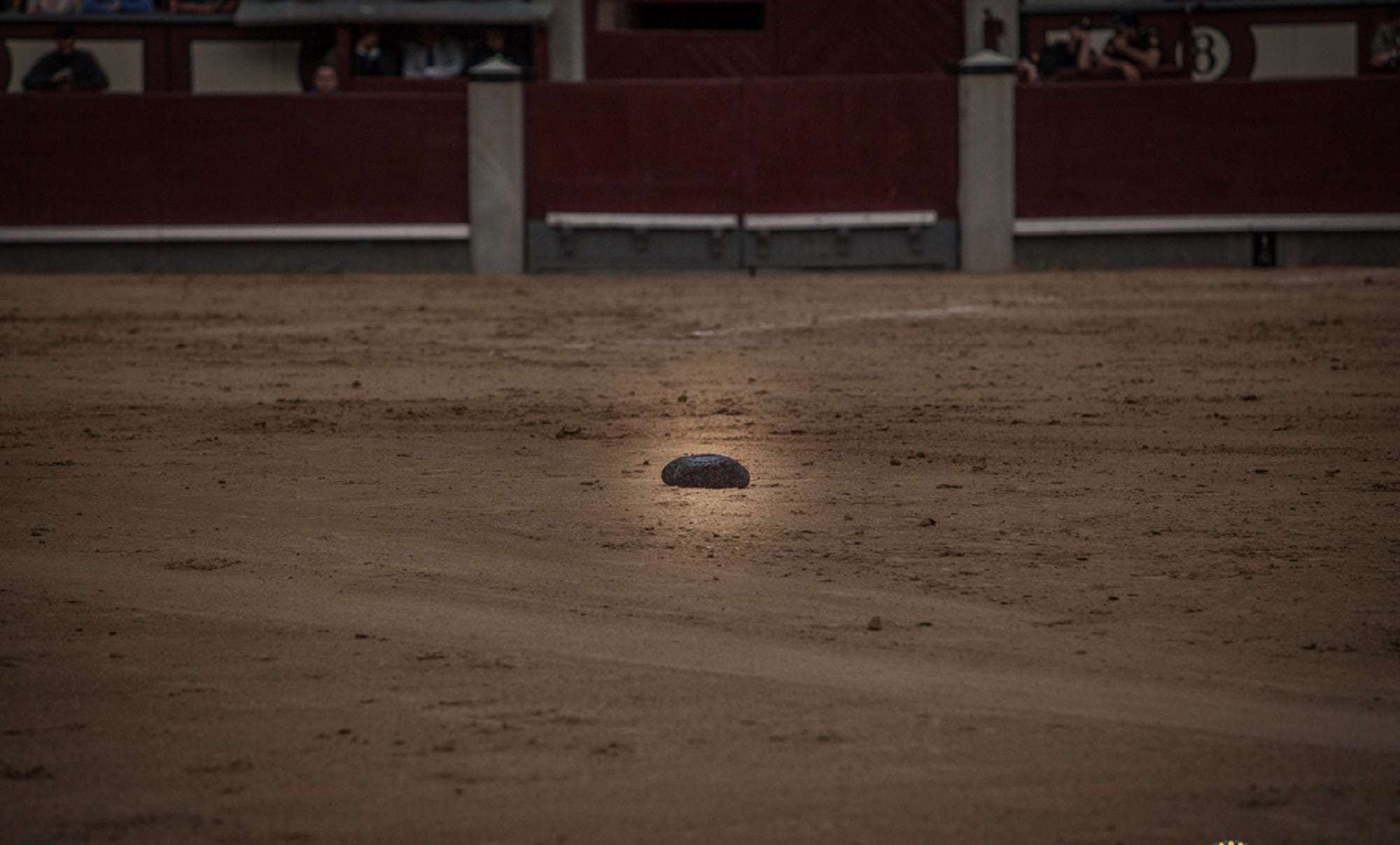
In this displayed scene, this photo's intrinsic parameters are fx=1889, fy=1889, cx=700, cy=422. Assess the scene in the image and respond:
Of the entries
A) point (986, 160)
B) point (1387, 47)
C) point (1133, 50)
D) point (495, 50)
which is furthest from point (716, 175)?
point (1387, 47)

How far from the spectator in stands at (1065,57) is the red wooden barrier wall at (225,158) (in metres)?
5.51

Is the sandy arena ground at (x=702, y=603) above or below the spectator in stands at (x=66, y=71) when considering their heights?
below

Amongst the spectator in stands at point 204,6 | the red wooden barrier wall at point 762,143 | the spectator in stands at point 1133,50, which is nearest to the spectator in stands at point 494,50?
the red wooden barrier wall at point 762,143

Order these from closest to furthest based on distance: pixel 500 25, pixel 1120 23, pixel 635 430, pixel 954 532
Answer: pixel 954 532, pixel 635 430, pixel 1120 23, pixel 500 25

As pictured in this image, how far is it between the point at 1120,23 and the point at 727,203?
454 cm

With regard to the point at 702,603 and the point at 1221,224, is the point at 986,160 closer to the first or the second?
the point at 1221,224

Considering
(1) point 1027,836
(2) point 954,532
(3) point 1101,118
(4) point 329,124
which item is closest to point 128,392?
(2) point 954,532

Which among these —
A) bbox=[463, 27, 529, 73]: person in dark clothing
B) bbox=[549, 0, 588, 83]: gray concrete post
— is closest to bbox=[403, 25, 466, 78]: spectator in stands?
bbox=[463, 27, 529, 73]: person in dark clothing

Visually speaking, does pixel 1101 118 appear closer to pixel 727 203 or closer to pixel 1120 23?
pixel 1120 23

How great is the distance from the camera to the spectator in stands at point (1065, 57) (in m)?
17.9

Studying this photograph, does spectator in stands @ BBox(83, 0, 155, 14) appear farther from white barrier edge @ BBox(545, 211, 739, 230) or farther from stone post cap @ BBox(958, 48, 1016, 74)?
stone post cap @ BBox(958, 48, 1016, 74)

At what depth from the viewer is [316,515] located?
594cm

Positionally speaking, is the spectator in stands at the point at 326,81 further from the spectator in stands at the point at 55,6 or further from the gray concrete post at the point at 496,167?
the spectator in stands at the point at 55,6

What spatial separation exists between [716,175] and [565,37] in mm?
3846
